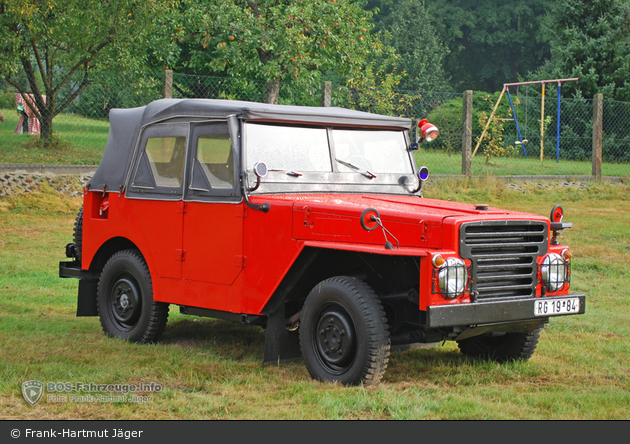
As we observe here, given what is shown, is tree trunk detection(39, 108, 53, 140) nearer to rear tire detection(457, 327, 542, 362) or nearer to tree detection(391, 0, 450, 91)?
rear tire detection(457, 327, 542, 362)

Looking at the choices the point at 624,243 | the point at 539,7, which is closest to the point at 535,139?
the point at 624,243

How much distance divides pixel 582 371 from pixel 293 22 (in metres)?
12.5

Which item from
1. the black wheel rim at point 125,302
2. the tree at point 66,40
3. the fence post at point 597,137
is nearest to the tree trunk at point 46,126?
the tree at point 66,40

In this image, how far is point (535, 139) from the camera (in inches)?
1125

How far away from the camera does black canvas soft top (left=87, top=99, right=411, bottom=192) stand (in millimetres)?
6475

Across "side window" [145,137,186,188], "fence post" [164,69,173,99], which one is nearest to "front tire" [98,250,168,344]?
"side window" [145,137,186,188]

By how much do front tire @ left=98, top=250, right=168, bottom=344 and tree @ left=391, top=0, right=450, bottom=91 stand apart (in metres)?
40.4

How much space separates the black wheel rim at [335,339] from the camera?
18.2ft

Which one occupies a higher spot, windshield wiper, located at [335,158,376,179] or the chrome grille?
windshield wiper, located at [335,158,376,179]

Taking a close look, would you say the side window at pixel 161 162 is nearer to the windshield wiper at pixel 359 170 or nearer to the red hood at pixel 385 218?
the red hood at pixel 385 218

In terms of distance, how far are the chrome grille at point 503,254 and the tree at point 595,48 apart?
79.9ft

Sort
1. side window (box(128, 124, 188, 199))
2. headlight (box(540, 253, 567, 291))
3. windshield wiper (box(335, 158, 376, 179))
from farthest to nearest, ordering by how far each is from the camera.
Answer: side window (box(128, 124, 188, 199)) < windshield wiper (box(335, 158, 376, 179)) < headlight (box(540, 253, 567, 291))

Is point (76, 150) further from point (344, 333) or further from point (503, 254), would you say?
point (503, 254)
